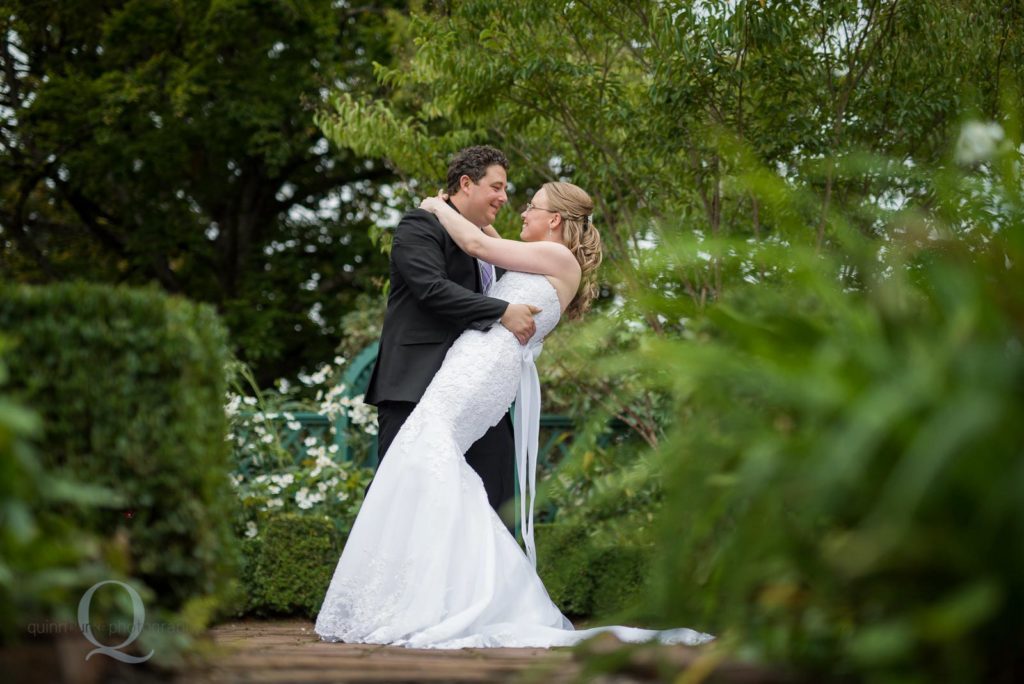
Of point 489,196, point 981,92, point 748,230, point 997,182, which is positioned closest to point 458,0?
point 489,196

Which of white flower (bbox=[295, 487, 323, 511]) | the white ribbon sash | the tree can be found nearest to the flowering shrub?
white flower (bbox=[295, 487, 323, 511])

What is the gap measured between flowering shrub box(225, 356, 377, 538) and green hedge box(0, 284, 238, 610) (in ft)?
13.4

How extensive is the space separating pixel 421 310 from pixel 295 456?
3.07 metres

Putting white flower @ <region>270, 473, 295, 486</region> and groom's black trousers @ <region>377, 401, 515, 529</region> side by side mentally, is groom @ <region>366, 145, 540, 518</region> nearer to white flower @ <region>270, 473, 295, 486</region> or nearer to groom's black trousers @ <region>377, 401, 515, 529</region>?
groom's black trousers @ <region>377, 401, 515, 529</region>

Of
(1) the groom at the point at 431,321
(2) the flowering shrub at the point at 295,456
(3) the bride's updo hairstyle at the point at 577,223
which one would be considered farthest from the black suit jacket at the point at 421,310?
(2) the flowering shrub at the point at 295,456

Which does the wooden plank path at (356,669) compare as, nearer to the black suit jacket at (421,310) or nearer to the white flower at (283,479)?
the black suit jacket at (421,310)

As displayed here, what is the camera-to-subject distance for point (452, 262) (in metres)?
4.80

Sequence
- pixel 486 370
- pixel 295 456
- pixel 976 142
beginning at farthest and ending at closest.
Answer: pixel 295 456, pixel 486 370, pixel 976 142

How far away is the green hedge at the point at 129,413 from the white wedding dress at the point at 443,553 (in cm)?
165

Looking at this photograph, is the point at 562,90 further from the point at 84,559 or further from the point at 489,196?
the point at 84,559

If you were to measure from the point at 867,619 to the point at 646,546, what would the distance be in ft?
2.00

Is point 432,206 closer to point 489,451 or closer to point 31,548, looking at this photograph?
point 489,451

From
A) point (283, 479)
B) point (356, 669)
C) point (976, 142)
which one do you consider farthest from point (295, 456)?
point (976, 142)

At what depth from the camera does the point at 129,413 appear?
228cm
